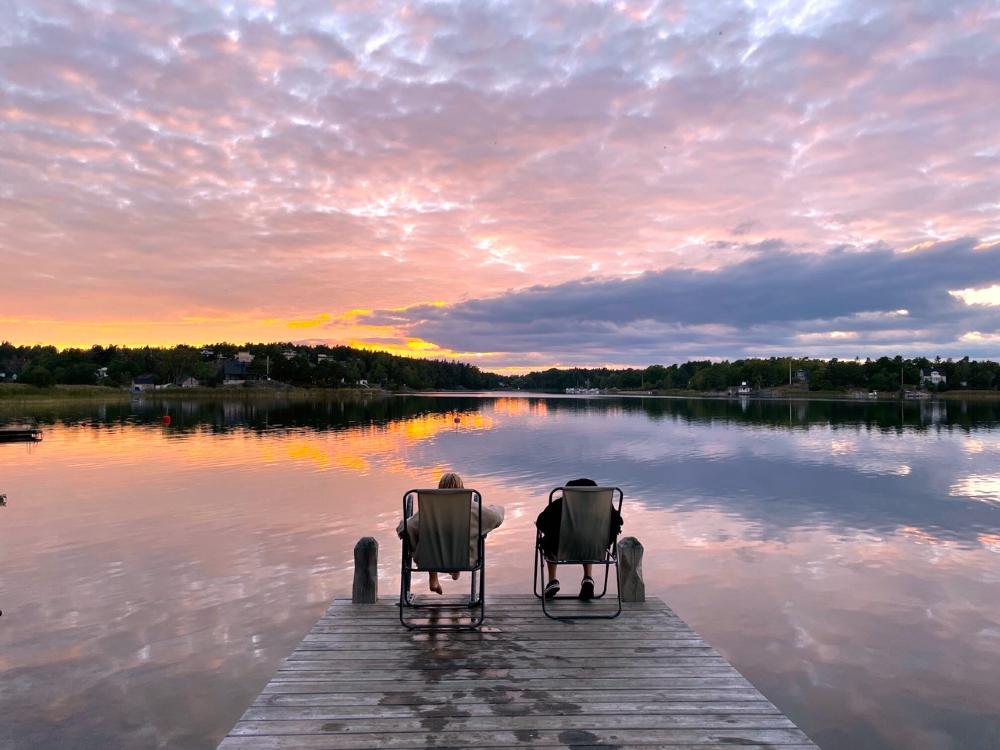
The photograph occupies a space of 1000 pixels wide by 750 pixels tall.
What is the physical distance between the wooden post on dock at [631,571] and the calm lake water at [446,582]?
1.91m

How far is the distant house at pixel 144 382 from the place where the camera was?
145 metres

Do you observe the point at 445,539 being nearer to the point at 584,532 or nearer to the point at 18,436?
the point at 584,532

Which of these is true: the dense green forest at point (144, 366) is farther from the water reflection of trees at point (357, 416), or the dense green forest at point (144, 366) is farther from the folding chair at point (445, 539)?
the folding chair at point (445, 539)

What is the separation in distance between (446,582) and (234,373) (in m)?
188

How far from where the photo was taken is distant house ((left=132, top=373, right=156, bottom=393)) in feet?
474

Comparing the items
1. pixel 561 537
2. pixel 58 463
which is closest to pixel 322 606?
pixel 561 537

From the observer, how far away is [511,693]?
5.17 metres

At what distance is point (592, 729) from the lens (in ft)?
15.0

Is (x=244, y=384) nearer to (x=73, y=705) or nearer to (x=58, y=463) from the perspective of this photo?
(x=58, y=463)

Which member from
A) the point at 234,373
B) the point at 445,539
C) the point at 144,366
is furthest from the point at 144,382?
the point at 445,539

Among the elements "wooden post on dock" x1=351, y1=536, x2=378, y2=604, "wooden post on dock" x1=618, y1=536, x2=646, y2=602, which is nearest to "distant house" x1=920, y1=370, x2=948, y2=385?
"wooden post on dock" x1=618, y1=536, x2=646, y2=602

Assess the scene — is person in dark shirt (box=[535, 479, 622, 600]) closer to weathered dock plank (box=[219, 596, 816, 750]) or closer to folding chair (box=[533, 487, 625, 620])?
folding chair (box=[533, 487, 625, 620])

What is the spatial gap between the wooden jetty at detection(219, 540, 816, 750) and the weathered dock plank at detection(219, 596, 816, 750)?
1 centimetres

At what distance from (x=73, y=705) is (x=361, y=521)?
10.7 metres
